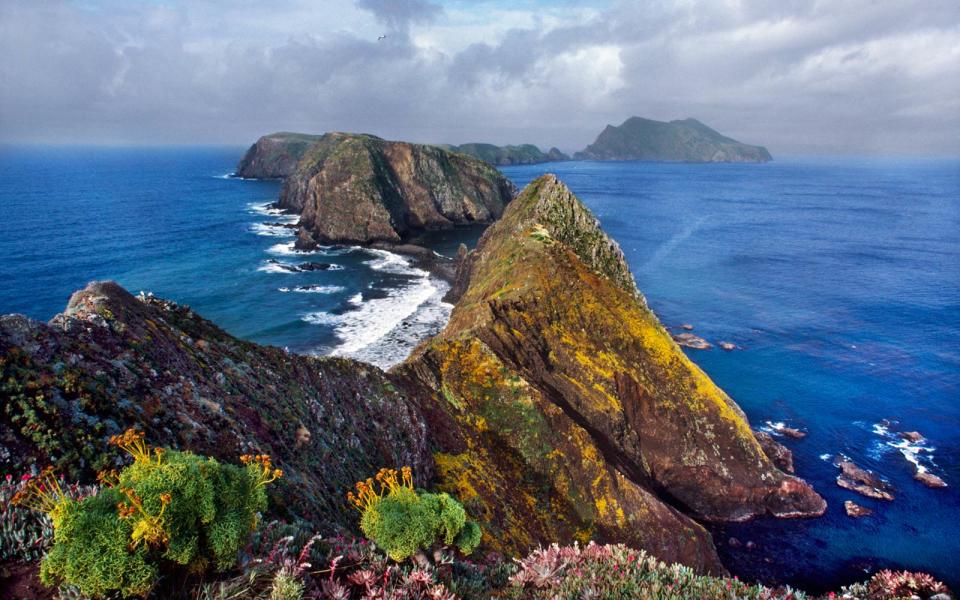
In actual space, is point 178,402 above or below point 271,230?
above

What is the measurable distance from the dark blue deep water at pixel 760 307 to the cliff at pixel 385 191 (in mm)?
8706

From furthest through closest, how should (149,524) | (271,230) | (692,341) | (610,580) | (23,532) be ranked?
(271,230), (692,341), (610,580), (23,532), (149,524)

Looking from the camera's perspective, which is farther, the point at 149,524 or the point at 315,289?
the point at 315,289

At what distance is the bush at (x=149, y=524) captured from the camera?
234 inches

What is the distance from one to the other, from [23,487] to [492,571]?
7.96m

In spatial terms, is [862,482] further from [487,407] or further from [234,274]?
[234,274]

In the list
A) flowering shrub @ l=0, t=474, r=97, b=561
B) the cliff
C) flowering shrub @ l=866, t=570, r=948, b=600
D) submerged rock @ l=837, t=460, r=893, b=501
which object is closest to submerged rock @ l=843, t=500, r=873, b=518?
submerged rock @ l=837, t=460, r=893, b=501

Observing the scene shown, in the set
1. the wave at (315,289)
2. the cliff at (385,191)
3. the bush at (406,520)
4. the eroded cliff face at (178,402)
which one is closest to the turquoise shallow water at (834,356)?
the eroded cliff face at (178,402)

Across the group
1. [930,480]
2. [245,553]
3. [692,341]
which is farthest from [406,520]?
[692,341]

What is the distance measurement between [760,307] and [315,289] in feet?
219

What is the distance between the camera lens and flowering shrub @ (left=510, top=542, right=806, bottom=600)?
30.4ft

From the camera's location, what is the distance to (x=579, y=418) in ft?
104

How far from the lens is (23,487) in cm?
706

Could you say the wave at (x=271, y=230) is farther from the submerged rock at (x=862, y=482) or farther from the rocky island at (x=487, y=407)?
the submerged rock at (x=862, y=482)
